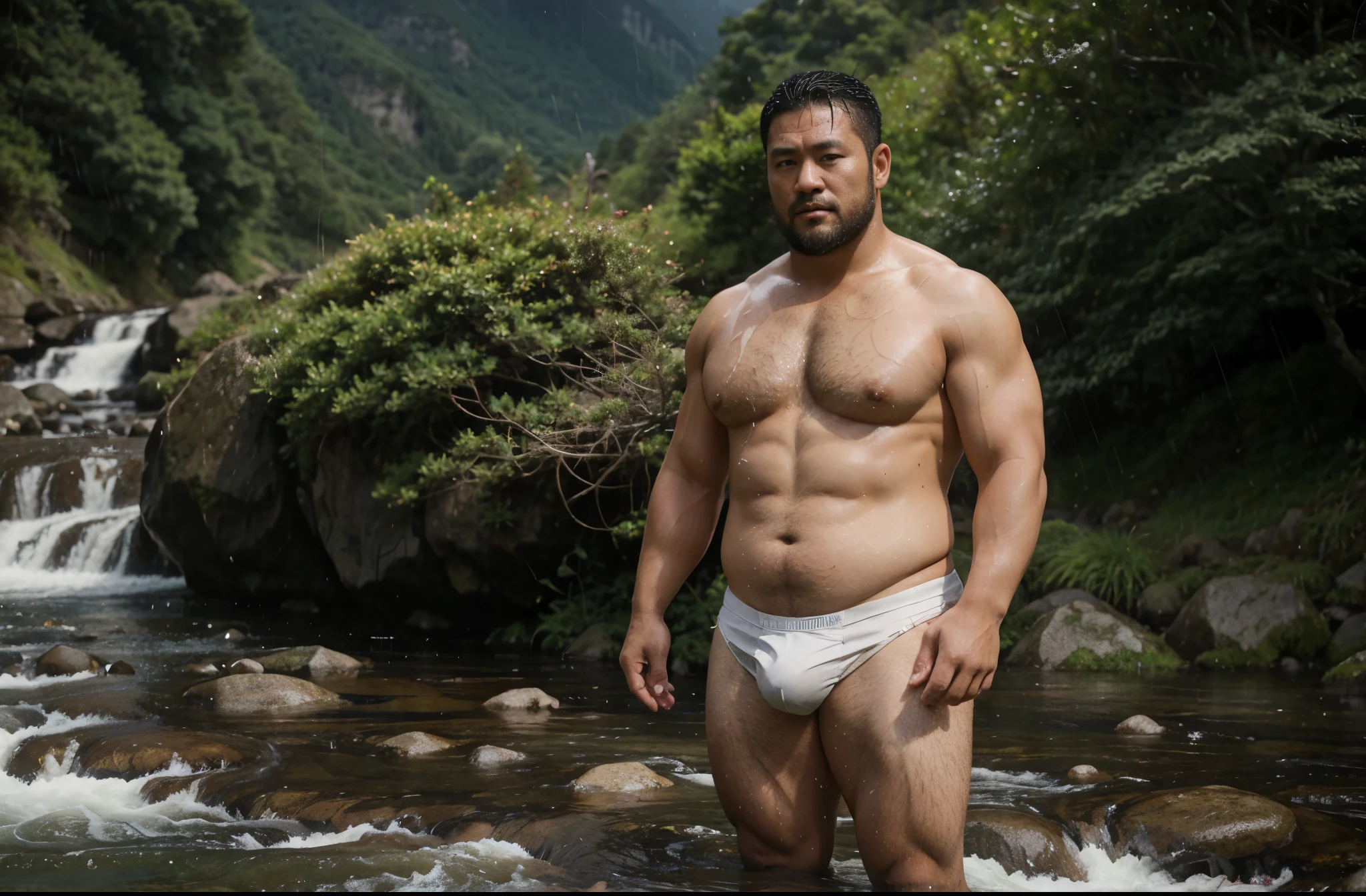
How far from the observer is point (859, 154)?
319 cm

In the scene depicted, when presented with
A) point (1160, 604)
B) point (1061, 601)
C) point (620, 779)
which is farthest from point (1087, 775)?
point (1160, 604)

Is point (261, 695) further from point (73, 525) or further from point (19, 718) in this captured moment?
point (73, 525)

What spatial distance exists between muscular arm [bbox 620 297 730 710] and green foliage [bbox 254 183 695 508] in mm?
6364

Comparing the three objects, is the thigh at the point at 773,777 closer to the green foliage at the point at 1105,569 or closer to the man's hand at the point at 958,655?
the man's hand at the point at 958,655

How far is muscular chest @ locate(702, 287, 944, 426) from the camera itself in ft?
10.1

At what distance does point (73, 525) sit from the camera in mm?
15766

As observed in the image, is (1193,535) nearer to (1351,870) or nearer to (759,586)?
(1351,870)

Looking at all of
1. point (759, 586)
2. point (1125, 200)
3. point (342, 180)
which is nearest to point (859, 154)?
point (759, 586)

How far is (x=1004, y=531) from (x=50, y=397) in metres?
22.3

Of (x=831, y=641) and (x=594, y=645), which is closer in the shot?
(x=831, y=641)

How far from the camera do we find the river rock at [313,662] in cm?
987

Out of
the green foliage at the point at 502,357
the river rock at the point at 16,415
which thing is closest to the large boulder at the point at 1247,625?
the green foliage at the point at 502,357

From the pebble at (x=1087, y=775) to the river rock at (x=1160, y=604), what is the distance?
5.22 metres

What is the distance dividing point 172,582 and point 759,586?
1407 centimetres
